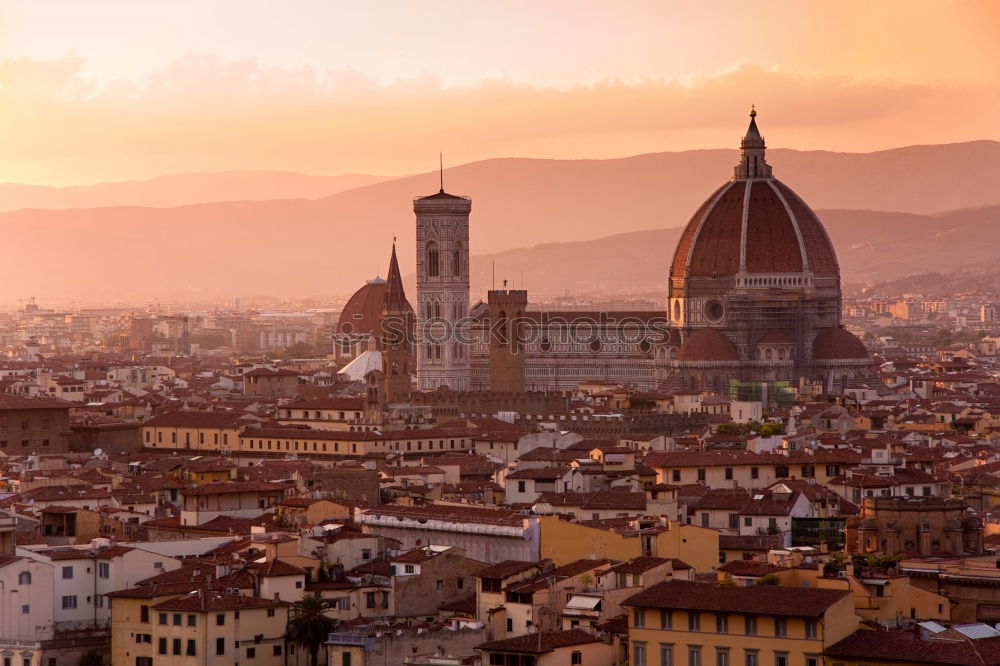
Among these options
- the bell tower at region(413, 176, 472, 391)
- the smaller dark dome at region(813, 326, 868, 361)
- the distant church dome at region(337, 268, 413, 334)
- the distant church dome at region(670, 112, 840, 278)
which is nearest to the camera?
the smaller dark dome at region(813, 326, 868, 361)

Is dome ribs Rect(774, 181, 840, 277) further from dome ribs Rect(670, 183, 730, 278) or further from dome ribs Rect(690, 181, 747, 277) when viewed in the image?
dome ribs Rect(670, 183, 730, 278)

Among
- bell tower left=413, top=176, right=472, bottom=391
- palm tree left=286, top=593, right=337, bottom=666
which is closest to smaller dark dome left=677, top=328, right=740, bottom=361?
bell tower left=413, top=176, right=472, bottom=391

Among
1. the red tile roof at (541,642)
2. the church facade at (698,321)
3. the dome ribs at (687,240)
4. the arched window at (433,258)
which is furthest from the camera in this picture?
the arched window at (433,258)

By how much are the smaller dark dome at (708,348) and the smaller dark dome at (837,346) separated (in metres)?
4.00

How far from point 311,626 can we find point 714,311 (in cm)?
9278

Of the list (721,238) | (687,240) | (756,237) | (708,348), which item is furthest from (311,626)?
(687,240)

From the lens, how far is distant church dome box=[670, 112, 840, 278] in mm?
129250

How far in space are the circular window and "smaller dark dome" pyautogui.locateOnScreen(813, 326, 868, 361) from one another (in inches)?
219

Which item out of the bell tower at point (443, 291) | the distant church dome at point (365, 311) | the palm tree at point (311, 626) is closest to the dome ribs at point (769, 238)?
the bell tower at point (443, 291)

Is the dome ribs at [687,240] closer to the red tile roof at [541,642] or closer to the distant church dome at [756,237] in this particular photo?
Result: the distant church dome at [756,237]

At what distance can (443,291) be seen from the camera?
453 feet

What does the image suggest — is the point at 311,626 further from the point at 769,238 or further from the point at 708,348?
the point at 769,238

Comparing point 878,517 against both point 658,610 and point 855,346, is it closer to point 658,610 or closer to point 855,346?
point 658,610

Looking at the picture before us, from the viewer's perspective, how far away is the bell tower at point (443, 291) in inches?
5394
